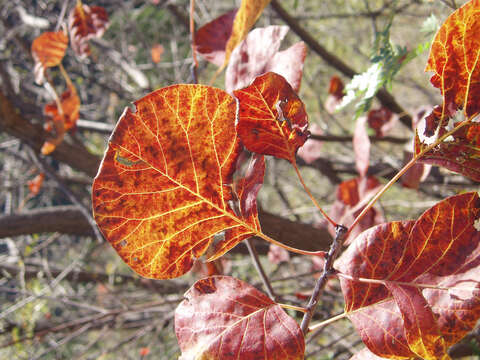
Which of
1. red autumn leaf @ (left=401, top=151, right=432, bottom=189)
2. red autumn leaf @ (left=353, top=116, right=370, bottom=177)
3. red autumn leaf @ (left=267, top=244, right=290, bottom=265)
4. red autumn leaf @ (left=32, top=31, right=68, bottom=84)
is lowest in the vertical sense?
red autumn leaf @ (left=267, top=244, right=290, bottom=265)

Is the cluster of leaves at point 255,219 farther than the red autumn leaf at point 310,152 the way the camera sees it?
No

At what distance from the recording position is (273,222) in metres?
1.22

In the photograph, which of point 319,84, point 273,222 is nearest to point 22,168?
point 273,222

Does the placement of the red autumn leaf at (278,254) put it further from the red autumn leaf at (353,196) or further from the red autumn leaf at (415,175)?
the red autumn leaf at (415,175)

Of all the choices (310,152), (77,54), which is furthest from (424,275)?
(77,54)

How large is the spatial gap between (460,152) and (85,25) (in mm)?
1186

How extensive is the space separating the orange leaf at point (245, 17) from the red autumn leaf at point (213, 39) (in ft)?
0.27

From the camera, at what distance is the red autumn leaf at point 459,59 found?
384 mm

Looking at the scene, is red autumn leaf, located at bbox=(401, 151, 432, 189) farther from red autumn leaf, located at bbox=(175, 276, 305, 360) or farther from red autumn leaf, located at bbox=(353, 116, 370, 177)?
red autumn leaf, located at bbox=(175, 276, 305, 360)

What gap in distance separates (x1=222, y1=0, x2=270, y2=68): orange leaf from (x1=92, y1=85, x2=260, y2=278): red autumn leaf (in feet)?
0.72

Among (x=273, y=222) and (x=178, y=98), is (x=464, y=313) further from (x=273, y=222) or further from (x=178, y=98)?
(x=273, y=222)

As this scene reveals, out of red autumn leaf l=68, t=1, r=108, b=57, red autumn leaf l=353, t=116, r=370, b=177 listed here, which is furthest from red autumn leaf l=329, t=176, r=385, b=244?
red autumn leaf l=68, t=1, r=108, b=57

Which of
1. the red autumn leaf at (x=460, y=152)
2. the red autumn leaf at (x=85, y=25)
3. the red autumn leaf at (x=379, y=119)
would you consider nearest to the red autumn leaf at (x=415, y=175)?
the red autumn leaf at (x=460, y=152)

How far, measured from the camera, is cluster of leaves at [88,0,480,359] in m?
0.42
